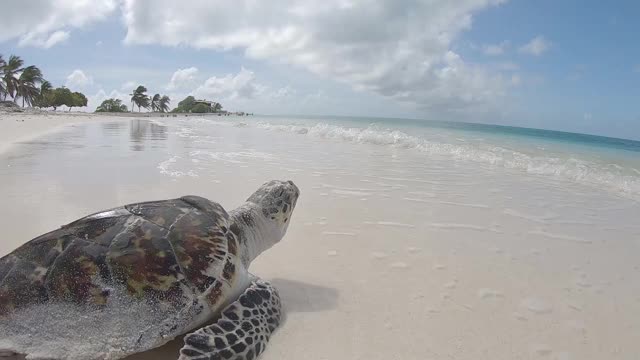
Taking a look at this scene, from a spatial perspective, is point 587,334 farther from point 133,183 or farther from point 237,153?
point 237,153

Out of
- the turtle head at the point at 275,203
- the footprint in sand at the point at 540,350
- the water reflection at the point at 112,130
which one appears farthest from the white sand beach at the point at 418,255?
the water reflection at the point at 112,130

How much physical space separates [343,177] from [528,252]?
3.87m

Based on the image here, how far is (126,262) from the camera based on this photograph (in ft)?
6.58

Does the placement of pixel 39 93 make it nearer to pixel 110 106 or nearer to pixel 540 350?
pixel 110 106

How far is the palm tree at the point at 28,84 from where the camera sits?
5866 cm

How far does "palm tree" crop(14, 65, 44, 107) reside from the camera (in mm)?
58656

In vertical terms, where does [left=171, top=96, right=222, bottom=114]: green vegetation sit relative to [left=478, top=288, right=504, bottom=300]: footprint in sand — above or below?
above

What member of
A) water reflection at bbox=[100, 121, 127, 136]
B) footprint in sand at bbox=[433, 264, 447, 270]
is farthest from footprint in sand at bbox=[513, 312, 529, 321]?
water reflection at bbox=[100, 121, 127, 136]

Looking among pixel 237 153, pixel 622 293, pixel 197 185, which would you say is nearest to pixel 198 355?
pixel 622 293

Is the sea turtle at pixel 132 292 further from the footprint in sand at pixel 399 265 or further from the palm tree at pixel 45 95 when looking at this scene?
the palm tree at pixel 45 95

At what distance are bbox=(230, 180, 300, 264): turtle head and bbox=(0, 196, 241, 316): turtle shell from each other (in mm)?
454

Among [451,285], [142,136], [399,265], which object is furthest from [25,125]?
[451,285]

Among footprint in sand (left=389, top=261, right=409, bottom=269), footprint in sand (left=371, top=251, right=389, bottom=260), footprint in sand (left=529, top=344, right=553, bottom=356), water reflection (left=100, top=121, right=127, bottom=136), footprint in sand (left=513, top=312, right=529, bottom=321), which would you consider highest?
water reflection (left=100, top=121, right=127, bottom=136)

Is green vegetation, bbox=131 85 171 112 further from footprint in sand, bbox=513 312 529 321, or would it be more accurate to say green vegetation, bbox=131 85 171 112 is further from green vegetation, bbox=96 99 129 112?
footprint in sand, bbox=513 312 529 321
